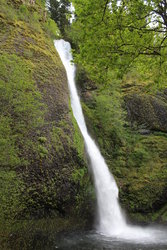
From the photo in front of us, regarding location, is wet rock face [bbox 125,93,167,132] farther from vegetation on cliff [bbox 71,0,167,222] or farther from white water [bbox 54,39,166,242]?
white water [bbox 54,39,166,242]

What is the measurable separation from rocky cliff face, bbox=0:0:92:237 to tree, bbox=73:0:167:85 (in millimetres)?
2211

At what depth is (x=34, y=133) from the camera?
7812 mm

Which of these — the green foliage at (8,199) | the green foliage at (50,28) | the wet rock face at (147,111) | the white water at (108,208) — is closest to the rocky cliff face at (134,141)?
the wet rock face at (147,111)

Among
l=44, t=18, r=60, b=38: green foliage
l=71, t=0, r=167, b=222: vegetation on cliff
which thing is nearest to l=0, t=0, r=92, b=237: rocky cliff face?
l=44, t=18, r=60, b=38: green foliage

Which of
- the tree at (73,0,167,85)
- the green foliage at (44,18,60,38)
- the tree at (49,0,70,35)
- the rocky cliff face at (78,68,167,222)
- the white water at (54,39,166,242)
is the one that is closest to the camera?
the tree at (73,0,167,85)

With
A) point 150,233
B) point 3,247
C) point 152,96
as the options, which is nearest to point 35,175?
point 3,247

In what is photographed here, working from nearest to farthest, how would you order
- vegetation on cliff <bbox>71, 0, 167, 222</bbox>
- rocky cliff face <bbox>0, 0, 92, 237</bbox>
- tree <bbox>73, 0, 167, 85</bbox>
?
tree <bbox>73, 0, 167, 85</bbox>
vegetation on cliff <bbox>71, 0, 167, 222</bbox>
rocky cliff face <bbox>0, 0, 92, 237</bbox>

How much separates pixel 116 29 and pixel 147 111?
1210 cm

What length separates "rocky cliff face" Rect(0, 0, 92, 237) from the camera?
236 inches

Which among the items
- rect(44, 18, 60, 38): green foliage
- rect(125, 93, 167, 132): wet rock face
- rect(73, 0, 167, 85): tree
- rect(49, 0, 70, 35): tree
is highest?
rect(49, 0, 70, 35): tree

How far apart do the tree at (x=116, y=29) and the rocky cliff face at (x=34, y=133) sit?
2.21 meters

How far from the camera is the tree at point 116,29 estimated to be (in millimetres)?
5180

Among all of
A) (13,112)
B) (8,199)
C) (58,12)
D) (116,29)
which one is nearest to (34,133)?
(13,112)

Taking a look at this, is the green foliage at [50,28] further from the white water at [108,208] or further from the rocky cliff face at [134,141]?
the white water at [108,208]
